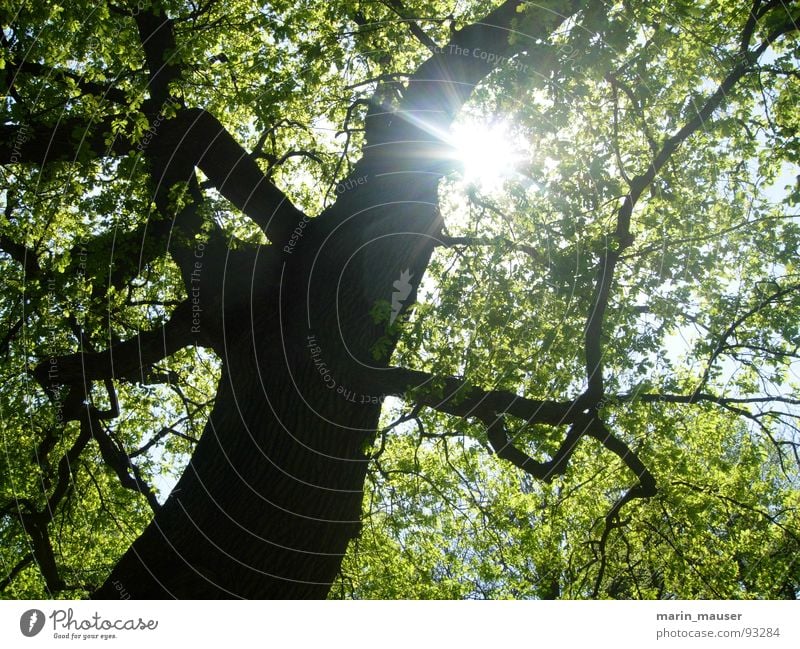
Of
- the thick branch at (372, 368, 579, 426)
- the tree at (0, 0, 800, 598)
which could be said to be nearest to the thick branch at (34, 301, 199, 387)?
the tree at (0, 0, 800, 598)

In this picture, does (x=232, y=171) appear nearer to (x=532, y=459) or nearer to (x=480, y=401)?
(x=480, y=401)

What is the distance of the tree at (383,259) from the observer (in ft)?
21.3

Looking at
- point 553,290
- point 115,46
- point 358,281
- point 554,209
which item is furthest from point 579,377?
point 115,46

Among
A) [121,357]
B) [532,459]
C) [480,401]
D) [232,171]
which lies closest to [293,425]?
[480,401]

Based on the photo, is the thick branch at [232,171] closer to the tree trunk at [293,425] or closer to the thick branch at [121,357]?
the tree trunk at [293,425]

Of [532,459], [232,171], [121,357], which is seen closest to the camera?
[532,459]

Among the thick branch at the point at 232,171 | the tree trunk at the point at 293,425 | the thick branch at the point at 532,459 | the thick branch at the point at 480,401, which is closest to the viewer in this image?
the tree trunk at the point at 293,425

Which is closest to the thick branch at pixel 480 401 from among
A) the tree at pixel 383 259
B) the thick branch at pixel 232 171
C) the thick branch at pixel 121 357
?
the tree at pixel 383 259

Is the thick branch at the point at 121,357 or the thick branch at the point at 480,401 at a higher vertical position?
the thick branch at the point at 121,357

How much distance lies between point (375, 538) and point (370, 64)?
7.78 metres

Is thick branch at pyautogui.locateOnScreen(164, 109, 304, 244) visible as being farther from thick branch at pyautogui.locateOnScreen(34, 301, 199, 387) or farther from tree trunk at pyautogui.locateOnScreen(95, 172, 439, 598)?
thick branch at pyautogui.locateOnScreen(34, 301, 199, 387)

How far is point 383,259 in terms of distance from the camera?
7469 mm

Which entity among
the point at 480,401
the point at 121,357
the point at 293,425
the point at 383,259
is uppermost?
the point at 383,259

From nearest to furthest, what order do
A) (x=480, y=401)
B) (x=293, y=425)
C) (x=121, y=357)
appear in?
(x=293, y=425)
(x=480, y=401)
(x=121, y=357)
